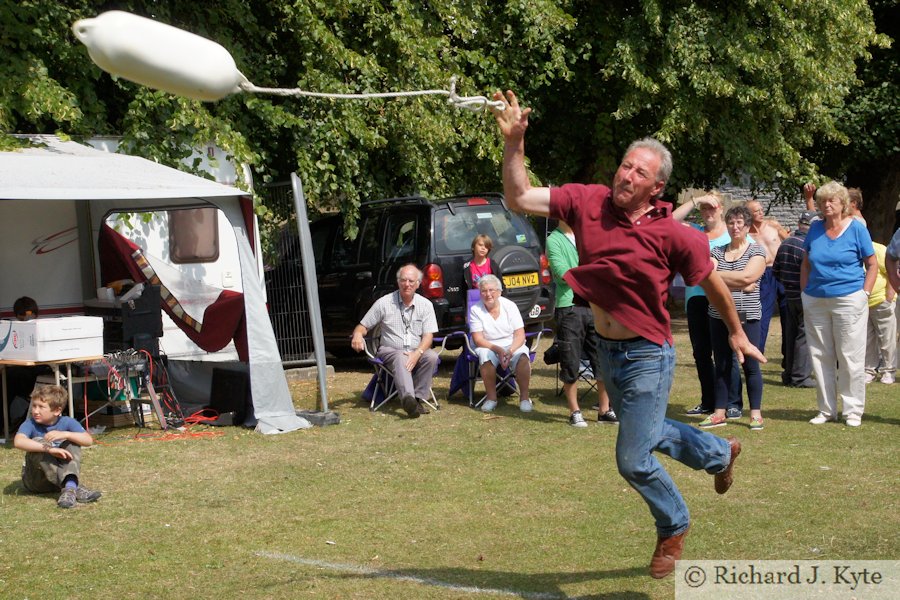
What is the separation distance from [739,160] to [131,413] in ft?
33.1

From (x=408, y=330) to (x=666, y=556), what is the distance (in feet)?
19.0

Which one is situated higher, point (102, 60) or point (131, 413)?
point (102, 60)

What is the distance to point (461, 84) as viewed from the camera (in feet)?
43.6

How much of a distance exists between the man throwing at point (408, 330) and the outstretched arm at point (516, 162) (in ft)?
18.3

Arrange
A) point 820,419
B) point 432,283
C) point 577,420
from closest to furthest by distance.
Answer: point 820,419 < point 577,420 < point 432,283

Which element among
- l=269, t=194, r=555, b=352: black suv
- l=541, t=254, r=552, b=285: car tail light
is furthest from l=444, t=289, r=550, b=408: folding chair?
l=541, t=254, r=552, b=285: car tail light

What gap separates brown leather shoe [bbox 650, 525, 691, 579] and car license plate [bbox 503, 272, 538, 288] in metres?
7.69

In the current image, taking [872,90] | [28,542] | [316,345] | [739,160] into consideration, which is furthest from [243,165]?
[872,90]

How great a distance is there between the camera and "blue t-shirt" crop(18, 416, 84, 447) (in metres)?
7.10

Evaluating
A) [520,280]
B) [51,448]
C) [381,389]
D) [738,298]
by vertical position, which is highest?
[520,280]

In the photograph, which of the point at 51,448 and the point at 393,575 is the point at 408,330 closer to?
the point at 51,448

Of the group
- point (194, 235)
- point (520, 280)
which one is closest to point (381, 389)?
point (520, 280)

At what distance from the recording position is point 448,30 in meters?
14.2

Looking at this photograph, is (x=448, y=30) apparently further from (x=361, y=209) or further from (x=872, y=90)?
(x=872, y=90)
